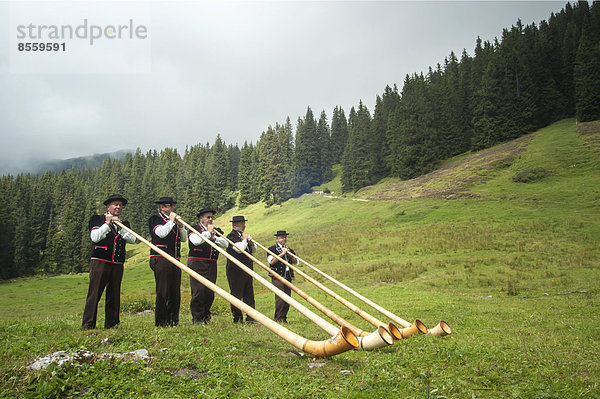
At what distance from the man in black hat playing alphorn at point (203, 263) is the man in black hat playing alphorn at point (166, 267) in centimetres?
49

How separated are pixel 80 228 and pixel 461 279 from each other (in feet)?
238

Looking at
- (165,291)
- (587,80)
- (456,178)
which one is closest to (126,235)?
(165,291)

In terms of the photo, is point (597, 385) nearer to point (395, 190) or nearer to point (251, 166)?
point (395, 190)

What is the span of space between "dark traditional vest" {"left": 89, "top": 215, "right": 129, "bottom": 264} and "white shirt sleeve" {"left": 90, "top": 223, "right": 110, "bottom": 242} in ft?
0.63

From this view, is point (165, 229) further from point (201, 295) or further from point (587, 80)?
point (587, 80)

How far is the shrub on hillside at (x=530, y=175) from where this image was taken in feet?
120

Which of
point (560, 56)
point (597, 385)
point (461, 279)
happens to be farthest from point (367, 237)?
point (560, 56)

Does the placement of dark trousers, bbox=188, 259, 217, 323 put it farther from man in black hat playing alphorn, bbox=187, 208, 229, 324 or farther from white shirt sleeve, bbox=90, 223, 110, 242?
white shirt sleeve, bbox=90, 223, 110, 242

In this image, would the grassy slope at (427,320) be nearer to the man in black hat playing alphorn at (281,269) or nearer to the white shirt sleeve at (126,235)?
the man in black hat playing alphorn at (281,269)

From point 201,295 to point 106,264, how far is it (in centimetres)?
231

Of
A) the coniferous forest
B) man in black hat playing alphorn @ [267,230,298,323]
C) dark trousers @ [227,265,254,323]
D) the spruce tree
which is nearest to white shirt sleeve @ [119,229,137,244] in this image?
dark trousers @ [227,265,254,323]

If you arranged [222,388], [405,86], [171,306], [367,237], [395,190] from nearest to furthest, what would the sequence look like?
[222,388] → [171,306] → [367,237] → [395,190] → [405,86]

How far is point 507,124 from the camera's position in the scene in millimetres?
56000

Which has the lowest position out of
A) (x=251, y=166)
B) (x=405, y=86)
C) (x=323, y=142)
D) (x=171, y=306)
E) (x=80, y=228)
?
(x=80, y=228)
